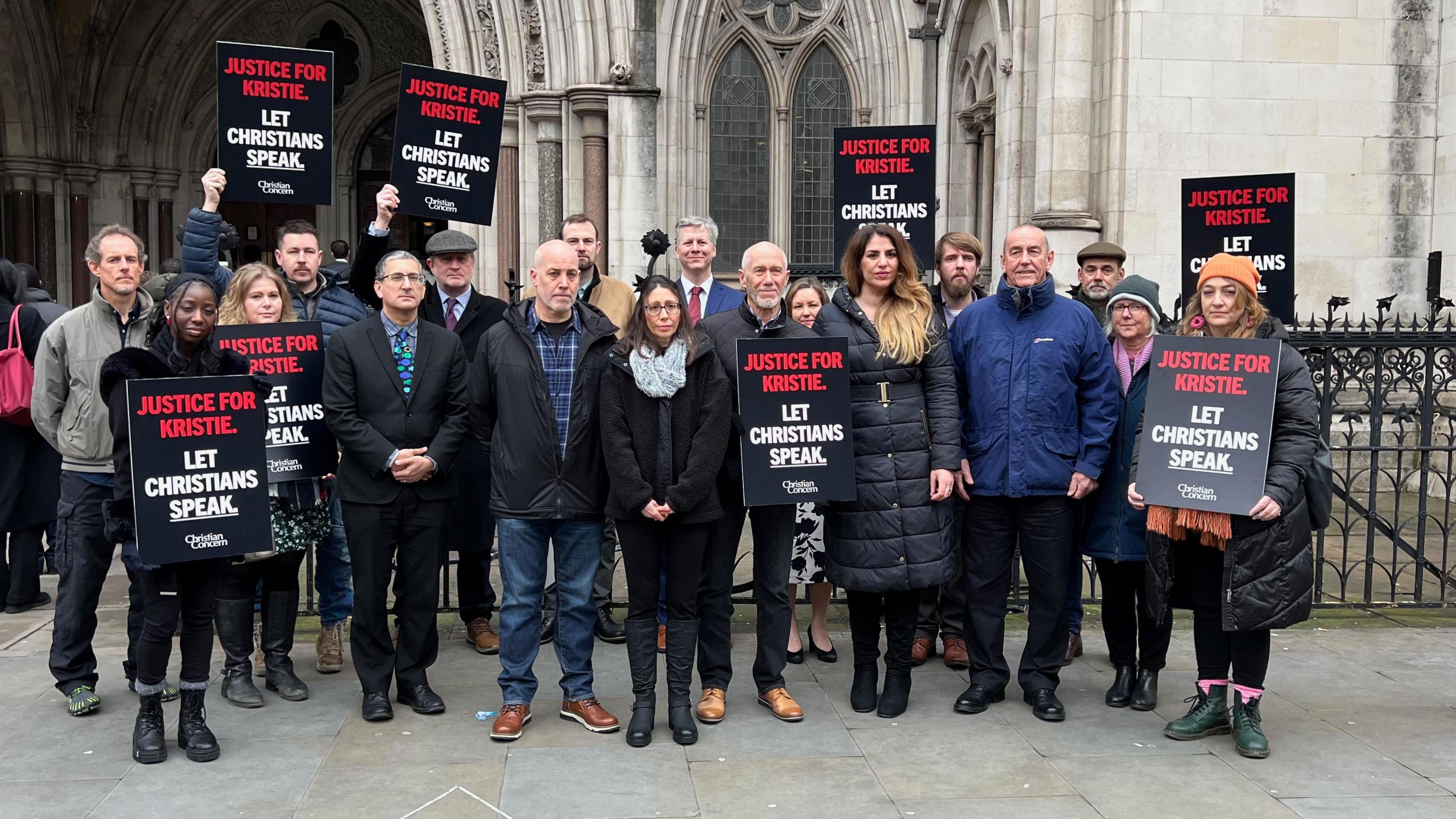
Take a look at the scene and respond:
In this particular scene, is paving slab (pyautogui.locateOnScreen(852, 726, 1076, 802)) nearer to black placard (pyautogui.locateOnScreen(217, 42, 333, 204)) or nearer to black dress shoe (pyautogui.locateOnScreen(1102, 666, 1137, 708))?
black dress shoe (pyautogui.locateOnScreen(1102, 666, 1137, 708))

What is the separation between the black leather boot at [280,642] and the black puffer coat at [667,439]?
1.75 meters

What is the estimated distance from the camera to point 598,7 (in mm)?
14594

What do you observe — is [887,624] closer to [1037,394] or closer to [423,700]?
[1037,394]

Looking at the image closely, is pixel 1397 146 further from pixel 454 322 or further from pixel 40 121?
pixel 40 121

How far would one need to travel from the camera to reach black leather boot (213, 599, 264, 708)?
18.5 feet

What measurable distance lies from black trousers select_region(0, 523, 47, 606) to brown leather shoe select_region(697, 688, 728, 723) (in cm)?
→ 419

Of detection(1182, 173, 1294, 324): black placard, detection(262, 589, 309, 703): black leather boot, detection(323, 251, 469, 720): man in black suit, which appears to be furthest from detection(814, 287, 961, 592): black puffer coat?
detection(1182, 173, 1294, 324): black placard

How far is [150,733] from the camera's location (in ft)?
16.4

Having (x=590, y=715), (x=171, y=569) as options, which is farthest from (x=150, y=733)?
(x=590, y=715)

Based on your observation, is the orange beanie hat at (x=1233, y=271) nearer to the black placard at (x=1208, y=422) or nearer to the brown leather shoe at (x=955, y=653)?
the black placard at (x=1208, y=422)

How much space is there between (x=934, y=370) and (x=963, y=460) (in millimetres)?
440

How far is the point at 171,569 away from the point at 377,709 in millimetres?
1016

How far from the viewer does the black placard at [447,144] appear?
6.54 meters

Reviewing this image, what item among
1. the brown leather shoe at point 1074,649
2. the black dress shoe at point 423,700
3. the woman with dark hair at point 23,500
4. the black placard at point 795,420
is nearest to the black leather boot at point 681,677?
the black placard at point 795,420
